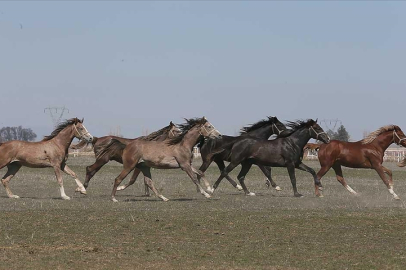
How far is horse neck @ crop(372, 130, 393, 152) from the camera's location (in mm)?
23969

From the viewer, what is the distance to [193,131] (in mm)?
21938

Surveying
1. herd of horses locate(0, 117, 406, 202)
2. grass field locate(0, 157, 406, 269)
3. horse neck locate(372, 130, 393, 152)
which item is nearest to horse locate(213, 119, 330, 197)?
herd of horses locate(0, 117, 406, 202)

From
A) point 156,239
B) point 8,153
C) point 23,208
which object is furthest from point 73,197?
point 156,239

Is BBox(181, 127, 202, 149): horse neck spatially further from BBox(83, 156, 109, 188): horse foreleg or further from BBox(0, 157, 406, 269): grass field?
BBox(83, 156, 109, 188): horse foreleg

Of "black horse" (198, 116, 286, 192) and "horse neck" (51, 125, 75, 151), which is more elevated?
"horse neck" (51, 125, 75, 151)

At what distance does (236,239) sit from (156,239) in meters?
1.39

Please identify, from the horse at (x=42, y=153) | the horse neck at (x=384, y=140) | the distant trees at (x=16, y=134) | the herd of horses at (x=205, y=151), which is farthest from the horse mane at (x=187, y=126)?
the distant trees at (x=16, y=134)

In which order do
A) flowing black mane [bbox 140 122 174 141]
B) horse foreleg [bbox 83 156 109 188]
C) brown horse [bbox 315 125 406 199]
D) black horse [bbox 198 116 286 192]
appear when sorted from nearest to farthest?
flowing black mane [bbox 140 122 174 141] < horse foreleg [bbox 83 156 109 188] < brown horse [bbox 315 125 406 199] < black horse [bbox 198 116 286 192]

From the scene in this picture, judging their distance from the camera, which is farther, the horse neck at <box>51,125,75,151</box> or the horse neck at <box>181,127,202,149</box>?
the horse neck at <box>51,125,75,151</box>

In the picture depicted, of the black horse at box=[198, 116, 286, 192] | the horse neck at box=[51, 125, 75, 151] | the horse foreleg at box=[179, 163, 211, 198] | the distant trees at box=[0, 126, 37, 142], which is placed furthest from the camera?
the distant trees at box=[0, 126, 37, 142]

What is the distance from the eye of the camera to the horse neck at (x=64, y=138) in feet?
72.9

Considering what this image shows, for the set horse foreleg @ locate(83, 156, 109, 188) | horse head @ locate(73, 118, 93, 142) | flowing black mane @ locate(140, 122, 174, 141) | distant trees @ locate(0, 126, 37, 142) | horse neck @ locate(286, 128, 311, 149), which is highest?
horse head @ locate(73, 118, 93, 142)

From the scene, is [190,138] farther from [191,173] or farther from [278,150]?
[278,150]

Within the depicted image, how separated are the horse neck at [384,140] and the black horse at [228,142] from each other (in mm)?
2910
